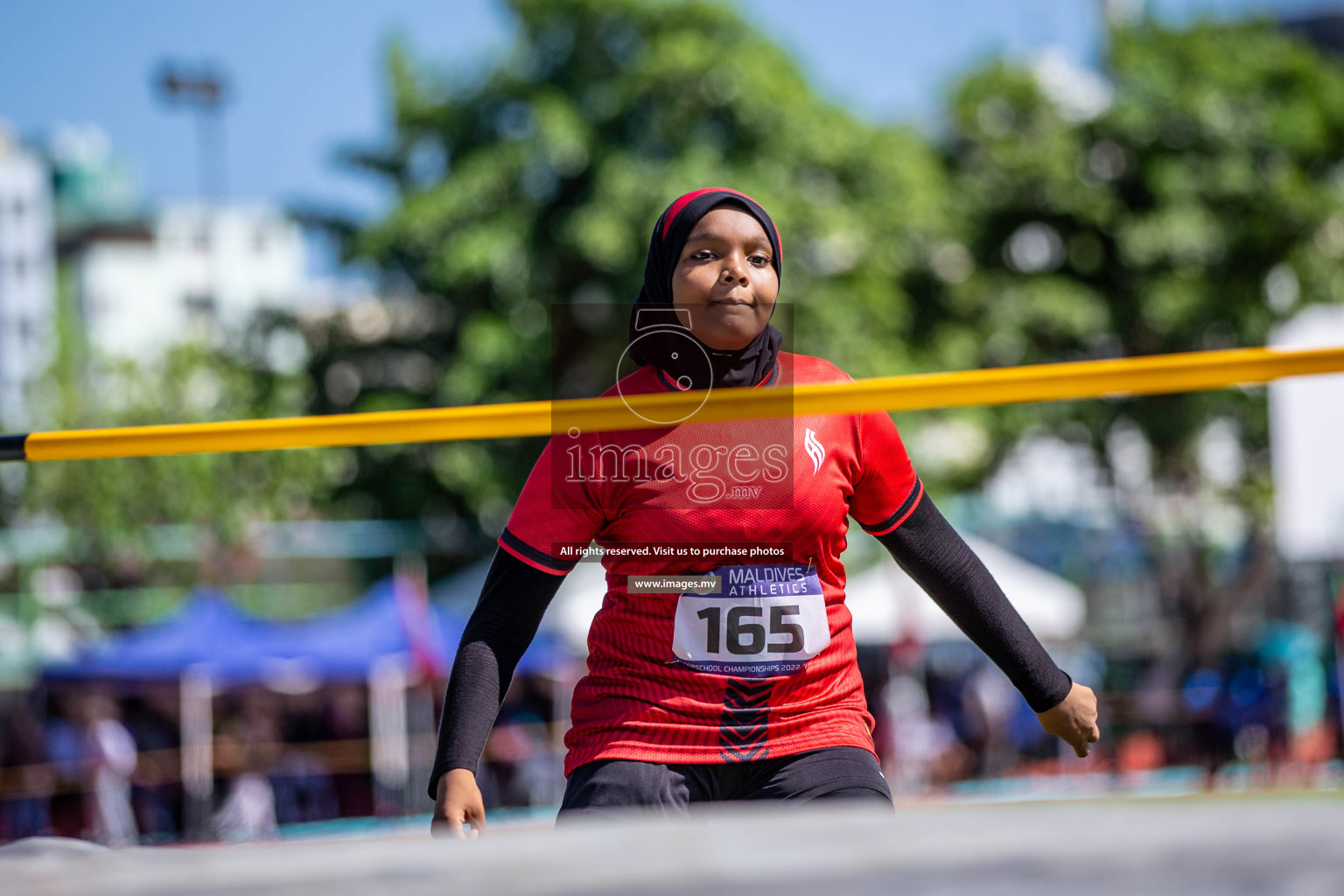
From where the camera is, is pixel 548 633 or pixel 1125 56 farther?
pixel 1125 56

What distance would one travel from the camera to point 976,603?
96.1 inches

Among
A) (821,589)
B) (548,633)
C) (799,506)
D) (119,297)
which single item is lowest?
(548,633)

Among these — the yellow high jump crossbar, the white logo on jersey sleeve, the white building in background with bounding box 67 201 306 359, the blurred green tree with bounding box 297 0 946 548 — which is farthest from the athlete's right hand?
the white building in background with bounding box 67 201 306 359

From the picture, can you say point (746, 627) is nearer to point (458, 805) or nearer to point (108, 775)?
point (458, 805)

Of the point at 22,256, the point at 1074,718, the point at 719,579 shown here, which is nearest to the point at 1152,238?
the point at 1074,718

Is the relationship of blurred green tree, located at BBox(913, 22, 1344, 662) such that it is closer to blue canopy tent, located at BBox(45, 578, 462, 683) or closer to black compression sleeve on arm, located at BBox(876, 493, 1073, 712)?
blue canopy tent, located at BBox(45, 578, 462, 683)

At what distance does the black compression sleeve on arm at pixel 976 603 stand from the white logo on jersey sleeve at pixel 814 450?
0.78 ft

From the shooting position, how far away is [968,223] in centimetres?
1980

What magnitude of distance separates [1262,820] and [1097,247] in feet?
65.0

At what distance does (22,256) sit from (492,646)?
65.5 metres

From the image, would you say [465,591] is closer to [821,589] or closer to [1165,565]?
[1165,565]

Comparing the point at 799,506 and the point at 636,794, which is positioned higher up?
the point at 799,506

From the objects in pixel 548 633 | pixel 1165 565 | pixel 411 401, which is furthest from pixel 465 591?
pixel 1165 565

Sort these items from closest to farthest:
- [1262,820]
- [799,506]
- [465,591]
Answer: [1262,820]
[799,506]
[465,591]
